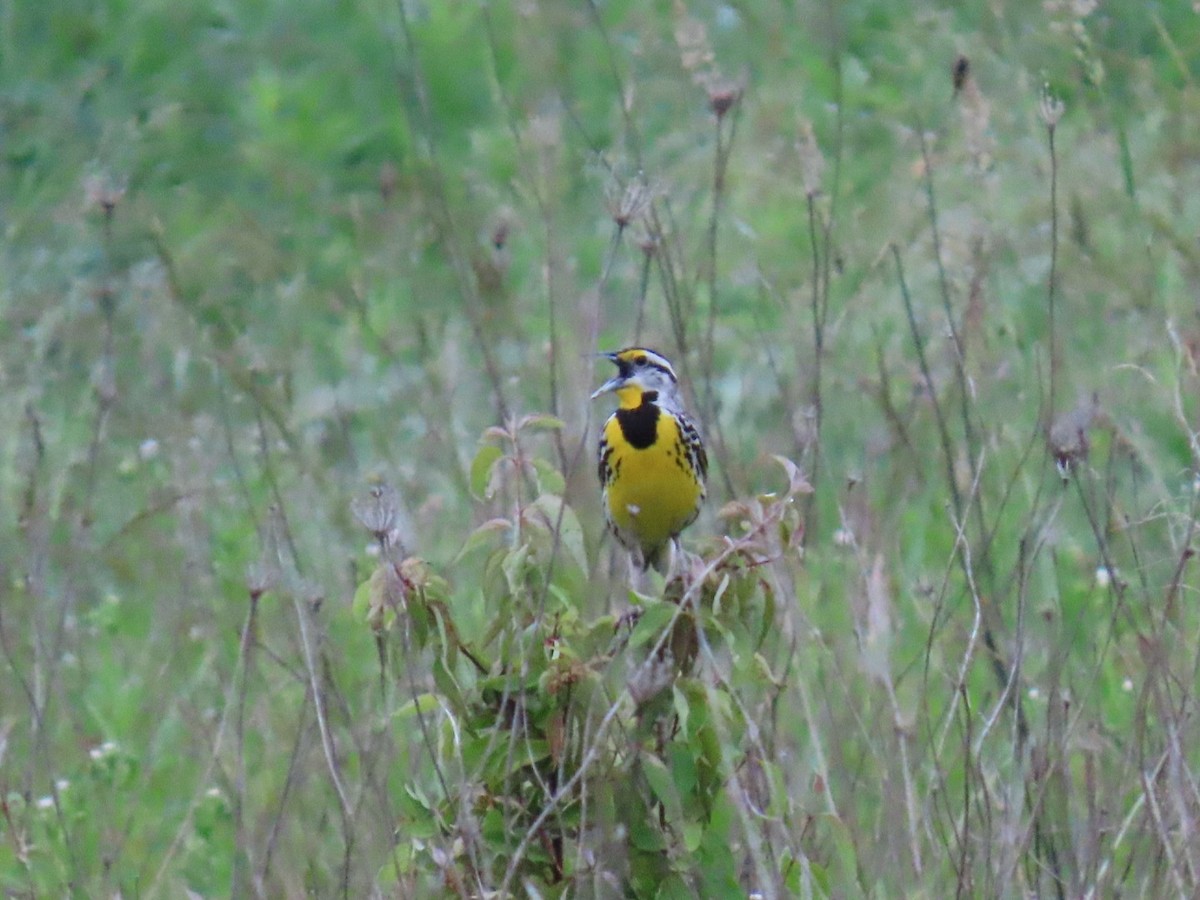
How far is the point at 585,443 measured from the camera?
2646 millimetres

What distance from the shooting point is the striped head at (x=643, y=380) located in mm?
3934

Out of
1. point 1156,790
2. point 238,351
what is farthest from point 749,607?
point 238,351

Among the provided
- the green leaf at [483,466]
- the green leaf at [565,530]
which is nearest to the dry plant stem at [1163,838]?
the green leaf at [565,530]

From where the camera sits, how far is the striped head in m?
3.93

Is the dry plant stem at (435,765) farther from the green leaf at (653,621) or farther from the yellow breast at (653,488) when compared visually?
the yellow breast at (653,488)

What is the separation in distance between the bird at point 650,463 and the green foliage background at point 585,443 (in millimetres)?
94

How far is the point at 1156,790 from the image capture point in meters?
2.86

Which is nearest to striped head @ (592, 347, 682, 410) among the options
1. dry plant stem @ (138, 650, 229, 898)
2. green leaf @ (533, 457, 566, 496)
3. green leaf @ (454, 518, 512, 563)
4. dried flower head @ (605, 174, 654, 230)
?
dry plant stem @ (138, 650, 229, 898)

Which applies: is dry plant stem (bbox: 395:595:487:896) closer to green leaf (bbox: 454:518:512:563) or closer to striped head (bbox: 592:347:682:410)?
green leaf (bbox: 454:518:512:563)

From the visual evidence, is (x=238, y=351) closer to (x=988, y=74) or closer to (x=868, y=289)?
(x=868, y=289)

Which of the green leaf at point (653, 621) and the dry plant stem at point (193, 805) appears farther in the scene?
the dry plant stem at point (193, 805)

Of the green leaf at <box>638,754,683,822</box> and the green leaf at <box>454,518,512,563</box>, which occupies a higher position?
the green leaf at <box>454,518,512,563</box>

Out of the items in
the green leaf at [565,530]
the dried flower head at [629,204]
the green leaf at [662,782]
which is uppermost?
the dried flower head at [629,204]

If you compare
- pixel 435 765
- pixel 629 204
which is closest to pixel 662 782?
pixel 435 765
